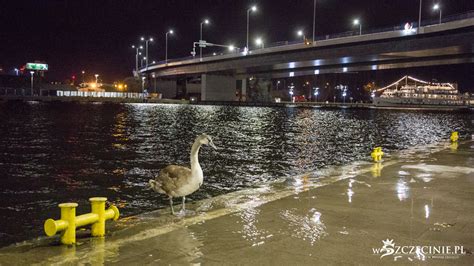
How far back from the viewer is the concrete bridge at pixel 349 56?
195 feet

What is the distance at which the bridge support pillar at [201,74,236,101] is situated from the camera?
119 metres

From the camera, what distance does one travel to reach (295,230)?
7621mm

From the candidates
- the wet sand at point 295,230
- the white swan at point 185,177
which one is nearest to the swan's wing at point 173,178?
the white swan at point 185,177

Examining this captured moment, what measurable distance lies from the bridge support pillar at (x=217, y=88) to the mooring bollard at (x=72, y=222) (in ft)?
367

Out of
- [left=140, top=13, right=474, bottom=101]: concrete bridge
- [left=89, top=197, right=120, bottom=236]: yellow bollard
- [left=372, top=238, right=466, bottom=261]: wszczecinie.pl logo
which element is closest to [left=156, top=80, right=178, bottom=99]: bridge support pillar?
[left=140, top=13, right=474, bottom=101]: concrete bridge

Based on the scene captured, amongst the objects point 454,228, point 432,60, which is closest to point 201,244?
point 454,228

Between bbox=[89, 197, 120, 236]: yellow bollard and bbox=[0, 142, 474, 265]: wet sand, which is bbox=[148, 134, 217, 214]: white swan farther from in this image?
bbox=[89, 197, 120, 236]: yellow bollard

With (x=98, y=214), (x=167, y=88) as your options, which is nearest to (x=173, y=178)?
(x=98, y=214)

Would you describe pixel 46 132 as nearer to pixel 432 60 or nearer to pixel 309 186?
pixel 309 186

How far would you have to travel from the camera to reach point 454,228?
7691 millimetres

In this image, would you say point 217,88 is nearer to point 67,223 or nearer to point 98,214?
point 98,214

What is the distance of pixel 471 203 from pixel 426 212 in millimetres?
1330

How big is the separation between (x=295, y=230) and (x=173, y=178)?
251cm

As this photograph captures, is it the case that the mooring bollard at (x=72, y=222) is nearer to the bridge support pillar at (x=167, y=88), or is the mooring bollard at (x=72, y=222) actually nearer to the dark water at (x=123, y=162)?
the dark water at (x=123, y=162)
